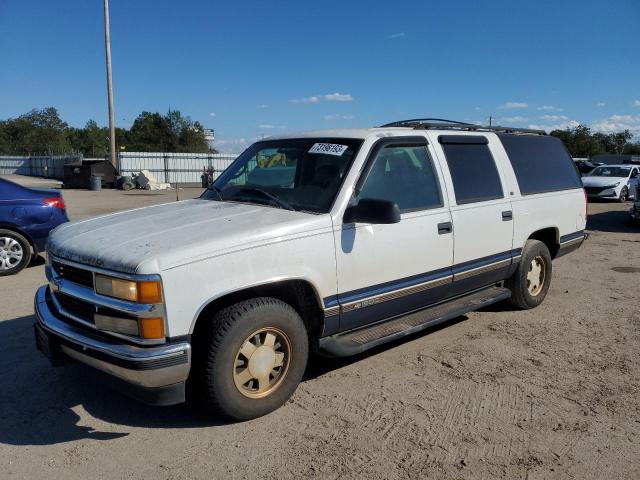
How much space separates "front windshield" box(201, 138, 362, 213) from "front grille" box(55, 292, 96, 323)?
1.46 metres

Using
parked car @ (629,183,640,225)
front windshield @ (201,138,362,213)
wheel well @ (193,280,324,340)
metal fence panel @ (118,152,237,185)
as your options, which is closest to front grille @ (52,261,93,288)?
wheel well @ (193,280,324,340)

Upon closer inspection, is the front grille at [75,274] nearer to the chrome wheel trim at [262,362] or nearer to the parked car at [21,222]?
the chrome wheel trim at [262,362]

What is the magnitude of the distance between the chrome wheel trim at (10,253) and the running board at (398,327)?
5.96 meters

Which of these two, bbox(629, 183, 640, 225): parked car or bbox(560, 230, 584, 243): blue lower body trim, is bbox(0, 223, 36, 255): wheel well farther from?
bbox(629, 183, 640, 225): parked car

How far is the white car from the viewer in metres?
20.0

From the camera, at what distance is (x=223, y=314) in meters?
3.20

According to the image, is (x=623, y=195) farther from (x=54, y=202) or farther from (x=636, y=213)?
(x=54, y=202)

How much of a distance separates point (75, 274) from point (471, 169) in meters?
3.43

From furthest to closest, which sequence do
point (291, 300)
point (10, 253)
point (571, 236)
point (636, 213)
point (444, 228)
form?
point (636, 213) < point (10, 253) < point (571, 236) < point (444, 228) < point (291, 300)

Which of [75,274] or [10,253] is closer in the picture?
[75,274]

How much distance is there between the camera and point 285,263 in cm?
338

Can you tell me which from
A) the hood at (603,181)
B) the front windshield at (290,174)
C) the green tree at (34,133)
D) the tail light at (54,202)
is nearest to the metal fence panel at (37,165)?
the green tree at (34,133)

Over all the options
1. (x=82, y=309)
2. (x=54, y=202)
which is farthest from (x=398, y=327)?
(x=54, y=202)

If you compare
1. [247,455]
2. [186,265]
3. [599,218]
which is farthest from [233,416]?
[599,218]
